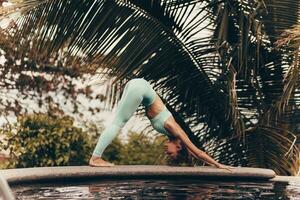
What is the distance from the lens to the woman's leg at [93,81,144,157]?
515 cm

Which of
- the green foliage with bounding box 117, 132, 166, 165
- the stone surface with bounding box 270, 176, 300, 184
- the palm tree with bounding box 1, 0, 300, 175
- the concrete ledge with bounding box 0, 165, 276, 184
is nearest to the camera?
the concrete ledge with bounding box 0, 165, 276, 184

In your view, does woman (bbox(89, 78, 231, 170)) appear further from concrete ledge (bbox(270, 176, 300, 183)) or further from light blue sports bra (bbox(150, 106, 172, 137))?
concrete ledge (bbox(270, 176, 300, 183))

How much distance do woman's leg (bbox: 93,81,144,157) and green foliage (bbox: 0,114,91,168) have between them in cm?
274

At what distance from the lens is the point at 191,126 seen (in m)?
6.88

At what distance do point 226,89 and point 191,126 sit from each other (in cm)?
74

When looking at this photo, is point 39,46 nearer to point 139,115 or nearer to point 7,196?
point 139,115

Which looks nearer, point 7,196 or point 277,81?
point 7,196

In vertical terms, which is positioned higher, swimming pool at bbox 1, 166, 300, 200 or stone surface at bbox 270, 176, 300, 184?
swimming pool at bbox 1, 166, 300, 200

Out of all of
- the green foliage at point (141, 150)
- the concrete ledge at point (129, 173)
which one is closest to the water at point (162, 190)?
the concrete ledge at point (129, 173)

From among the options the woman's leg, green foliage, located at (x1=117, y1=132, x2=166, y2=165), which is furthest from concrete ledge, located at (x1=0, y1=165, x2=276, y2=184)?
green foliage, located at (x1=117, y1=132, x2=166, y2=165)

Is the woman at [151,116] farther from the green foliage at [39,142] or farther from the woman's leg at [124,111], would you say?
the green foliage at [39,142]

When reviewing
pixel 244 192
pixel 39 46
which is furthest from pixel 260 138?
pixel 39 46

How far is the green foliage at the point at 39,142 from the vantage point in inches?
306

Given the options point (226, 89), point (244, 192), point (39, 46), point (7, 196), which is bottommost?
point (244, 192)
